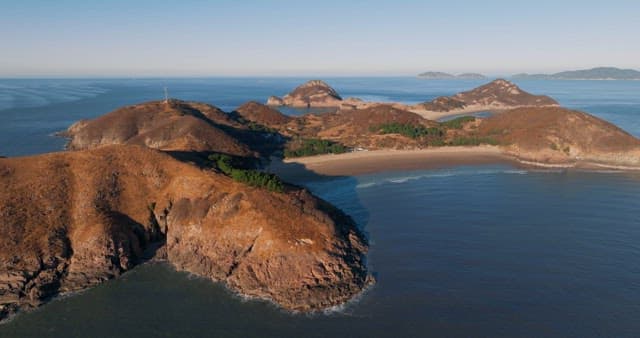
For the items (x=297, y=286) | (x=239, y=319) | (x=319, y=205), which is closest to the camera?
(x=239, y=319)

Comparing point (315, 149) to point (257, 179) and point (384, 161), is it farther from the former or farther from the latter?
point (257, 179)

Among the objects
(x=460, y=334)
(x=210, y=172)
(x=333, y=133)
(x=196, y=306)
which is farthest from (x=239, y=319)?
(x=333, y=133)

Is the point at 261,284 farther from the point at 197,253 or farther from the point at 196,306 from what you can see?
the point at 197,253

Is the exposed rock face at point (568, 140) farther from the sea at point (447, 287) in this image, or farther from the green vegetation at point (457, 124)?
the sea at point (447, 287)

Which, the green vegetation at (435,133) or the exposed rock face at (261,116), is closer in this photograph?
the green vegetation at (435,133)

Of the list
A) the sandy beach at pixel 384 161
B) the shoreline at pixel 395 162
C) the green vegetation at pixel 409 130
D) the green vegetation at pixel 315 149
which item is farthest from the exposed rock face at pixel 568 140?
the green vegetation at pixel 315 149

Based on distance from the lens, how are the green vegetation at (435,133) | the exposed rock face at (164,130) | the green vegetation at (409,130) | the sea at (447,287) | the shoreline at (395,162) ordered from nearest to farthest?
the sea at (447,287)
the shoreline at (395,162)
the exposed rock face at (164,130)
the green vegetation at (435,133)
the green vegetation at (409,130)
